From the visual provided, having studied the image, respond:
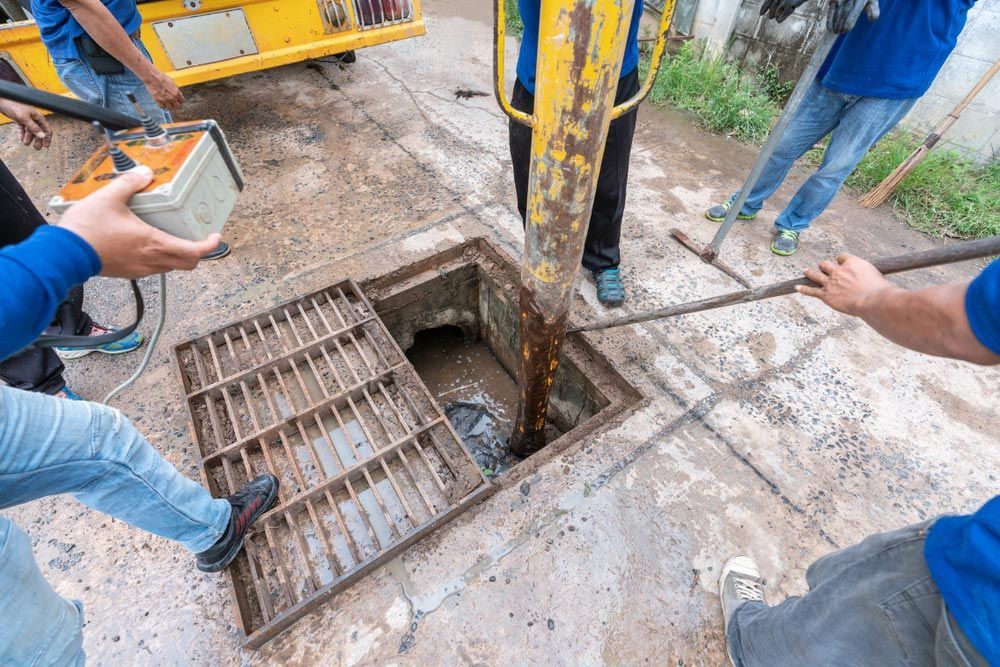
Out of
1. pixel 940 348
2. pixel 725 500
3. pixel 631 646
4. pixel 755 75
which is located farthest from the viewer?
pixel 755 75

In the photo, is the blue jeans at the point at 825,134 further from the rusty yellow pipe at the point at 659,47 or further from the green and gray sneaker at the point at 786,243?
the rusty yellow pipe at the point at 659,47

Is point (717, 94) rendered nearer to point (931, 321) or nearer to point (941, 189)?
point (941, 189)

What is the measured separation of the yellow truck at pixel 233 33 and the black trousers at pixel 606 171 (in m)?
Answer: 2.21

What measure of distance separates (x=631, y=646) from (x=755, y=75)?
5273mm

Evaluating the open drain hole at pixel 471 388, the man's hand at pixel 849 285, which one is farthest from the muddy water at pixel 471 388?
the man's hand at pixel 849 285

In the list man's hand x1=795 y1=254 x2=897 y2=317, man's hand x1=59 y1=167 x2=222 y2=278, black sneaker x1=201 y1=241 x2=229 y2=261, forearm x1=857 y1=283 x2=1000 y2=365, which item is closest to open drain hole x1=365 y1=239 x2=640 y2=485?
black sneaker x1=201 y1=241 x2=229 y2=261

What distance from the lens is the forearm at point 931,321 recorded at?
904 millimetres

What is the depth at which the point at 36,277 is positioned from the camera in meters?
0.85

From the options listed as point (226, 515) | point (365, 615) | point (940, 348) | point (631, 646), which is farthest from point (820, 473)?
point (226, 515)

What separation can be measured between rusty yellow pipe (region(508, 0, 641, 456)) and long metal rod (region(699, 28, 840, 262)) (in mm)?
1501

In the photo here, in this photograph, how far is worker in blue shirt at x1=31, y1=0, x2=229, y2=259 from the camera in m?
2.15

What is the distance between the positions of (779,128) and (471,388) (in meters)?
2.50

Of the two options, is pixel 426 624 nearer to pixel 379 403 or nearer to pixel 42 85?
pixel 379 403

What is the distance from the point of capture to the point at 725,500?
6.28 feet
